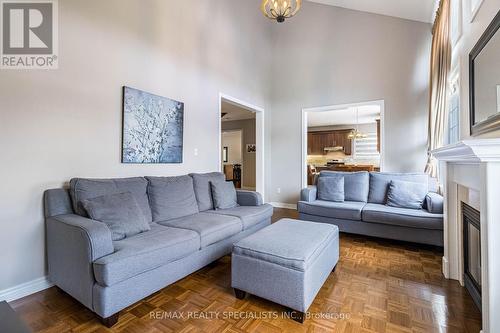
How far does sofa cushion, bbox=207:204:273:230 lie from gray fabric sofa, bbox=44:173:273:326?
0.01m

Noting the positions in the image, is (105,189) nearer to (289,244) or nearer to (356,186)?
(289,244)

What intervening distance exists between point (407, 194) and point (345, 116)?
5.27m

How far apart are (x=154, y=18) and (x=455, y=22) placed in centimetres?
340

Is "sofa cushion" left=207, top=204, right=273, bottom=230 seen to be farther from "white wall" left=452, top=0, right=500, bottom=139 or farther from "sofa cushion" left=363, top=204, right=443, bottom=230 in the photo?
"white wall" left=452, top=0, right=500, bottom=139

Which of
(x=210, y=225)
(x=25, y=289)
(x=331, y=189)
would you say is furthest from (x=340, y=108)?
(x=25, y=289)

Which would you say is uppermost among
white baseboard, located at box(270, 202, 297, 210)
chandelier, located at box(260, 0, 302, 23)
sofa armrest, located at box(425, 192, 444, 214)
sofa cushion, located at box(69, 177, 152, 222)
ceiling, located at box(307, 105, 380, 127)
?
chandelier, located at box(260, 0, 302, 23)

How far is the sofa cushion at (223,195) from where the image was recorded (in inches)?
125

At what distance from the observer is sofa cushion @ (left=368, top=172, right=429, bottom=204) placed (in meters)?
3.49

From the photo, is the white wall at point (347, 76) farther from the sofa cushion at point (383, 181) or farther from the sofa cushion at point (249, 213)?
the sofa cushion at point (249, 213)

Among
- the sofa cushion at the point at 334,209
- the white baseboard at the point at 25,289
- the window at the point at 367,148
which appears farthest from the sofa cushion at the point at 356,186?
the window at the point at 367,148

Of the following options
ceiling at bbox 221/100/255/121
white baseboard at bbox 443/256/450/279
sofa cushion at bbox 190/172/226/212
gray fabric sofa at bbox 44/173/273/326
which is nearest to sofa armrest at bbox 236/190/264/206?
gray fabric sofa at bbox 44/173/273/326

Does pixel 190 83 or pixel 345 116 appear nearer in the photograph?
pixel 190 83

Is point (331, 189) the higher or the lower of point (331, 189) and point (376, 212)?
the higher

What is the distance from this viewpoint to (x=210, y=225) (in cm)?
235
